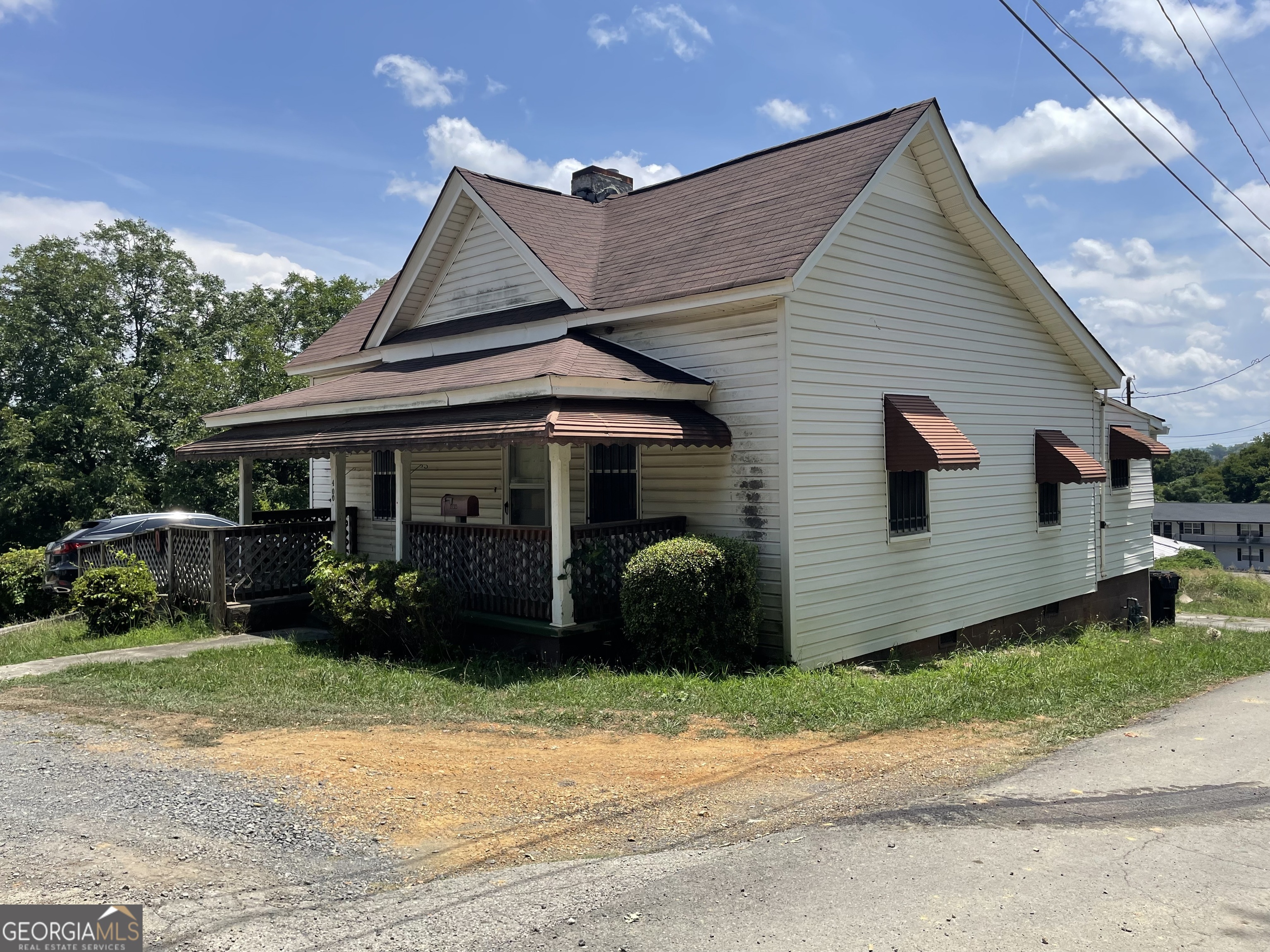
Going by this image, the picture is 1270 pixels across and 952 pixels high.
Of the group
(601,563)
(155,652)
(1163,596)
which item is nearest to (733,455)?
(601,563)

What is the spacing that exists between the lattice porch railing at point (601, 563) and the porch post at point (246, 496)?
25.8ft

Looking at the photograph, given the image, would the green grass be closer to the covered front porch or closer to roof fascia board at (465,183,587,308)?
the covered front porch

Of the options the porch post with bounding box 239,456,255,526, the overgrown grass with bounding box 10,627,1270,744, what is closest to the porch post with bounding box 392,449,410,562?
the overgrown grass with bounding box 10,627,1270,744

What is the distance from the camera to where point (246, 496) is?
52.0 feet

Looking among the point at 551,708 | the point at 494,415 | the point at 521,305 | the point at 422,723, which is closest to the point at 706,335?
the point at 494,415

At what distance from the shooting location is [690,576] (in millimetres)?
9852

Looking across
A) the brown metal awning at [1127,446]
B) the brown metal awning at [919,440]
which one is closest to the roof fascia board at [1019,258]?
the brown metal awning at [1127,446]

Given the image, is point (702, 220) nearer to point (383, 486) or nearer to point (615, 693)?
point (615, 693)

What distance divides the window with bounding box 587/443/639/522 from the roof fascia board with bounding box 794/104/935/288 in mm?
3369

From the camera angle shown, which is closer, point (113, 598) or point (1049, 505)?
point (113, 598)

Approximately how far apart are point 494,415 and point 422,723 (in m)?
3.91

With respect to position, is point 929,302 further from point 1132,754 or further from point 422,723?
point 422,723

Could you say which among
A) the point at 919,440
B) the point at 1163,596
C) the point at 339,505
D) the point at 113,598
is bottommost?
the point at 1163,596

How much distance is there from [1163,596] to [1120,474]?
4.22 meters
